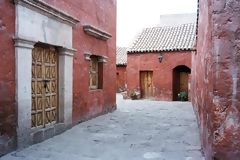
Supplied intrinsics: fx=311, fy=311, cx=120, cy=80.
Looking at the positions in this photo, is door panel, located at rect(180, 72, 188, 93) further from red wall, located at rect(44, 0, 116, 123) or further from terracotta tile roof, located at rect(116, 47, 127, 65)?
red wall, located at rect(44, 0, 116, 123)

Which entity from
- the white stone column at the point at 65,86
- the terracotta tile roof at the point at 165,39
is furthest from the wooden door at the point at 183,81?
the white stone column at the point at 65,86

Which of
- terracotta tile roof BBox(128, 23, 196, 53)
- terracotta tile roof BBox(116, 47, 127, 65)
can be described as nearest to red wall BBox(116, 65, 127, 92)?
terracotta tile roof BBox(116, 47, 127, 65)

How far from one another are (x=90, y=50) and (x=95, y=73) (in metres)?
1.31

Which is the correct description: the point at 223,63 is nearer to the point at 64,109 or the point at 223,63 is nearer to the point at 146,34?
the point at 64,109

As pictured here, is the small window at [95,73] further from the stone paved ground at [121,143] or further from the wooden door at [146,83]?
the wooden door at [146,83]

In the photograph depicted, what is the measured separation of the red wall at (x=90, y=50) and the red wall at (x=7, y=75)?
1.49m

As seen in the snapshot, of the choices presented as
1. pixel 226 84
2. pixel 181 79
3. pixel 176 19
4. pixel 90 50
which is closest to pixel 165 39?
pixel 181 79

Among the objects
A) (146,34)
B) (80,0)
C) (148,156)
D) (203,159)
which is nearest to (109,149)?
(148,156)

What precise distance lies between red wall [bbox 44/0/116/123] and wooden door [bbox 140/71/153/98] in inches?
308

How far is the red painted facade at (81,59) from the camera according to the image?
5.07 meters

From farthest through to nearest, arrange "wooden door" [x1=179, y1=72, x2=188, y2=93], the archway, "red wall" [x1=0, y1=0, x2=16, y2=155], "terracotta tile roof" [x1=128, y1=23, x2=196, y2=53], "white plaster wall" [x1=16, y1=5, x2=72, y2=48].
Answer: "wooden door" [x1=179, y1=72, x2=188, y2=93] → the archway → "terracotta tile roof" [x1=128, y1=23, x2=196, y2=53] → "white plaster wall" [x1=16, y1=5, x2=72, y2=48] → "red wall" [x1=0, y1=0, x2=16, y2=155]

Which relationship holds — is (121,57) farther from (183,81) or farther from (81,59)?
(81,59)

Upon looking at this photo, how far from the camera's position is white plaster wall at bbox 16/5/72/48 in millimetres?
5465

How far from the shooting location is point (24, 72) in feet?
18.2
